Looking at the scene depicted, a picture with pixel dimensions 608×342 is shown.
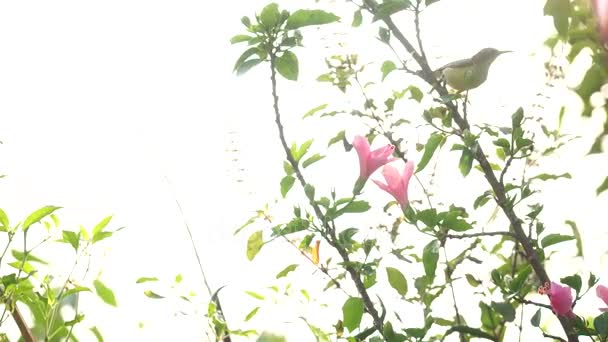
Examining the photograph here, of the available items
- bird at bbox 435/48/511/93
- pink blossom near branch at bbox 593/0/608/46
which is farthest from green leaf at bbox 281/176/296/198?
pink blossom near branch at bbox 593/0/608/46

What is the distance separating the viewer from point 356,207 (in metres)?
0.75

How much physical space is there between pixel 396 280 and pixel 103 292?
388 millimetres

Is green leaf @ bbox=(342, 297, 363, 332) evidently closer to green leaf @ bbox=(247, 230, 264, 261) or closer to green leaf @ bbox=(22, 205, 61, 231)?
green leaf @ bbox=(247, 230, 264, 261)

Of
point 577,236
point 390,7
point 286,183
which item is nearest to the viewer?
point 390,7

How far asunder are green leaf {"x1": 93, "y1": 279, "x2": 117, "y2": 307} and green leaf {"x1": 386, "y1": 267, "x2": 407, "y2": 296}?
0.37m

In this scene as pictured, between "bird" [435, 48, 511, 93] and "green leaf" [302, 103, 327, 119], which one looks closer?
"bird" [435, 48, 511, 93]

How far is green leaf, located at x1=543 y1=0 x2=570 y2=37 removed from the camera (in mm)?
857

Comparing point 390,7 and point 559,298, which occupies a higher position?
point 390,7

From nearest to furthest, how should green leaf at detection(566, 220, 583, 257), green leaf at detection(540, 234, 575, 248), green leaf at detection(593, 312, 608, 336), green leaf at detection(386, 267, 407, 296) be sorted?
green leaf at detection(593, 312, 608, 336) → green leaf at detection(540, 234, 575, 248) → green leaf at detection(386, 267, 407, 296) → green leaf at detection(566, 220, 583, 257)

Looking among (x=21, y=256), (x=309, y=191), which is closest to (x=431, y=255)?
(x=309, y=191)

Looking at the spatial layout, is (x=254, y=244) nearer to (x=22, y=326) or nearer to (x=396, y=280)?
(x=396, y=280)

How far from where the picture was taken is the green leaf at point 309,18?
75cm

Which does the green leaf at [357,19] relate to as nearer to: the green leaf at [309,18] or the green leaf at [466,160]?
the green leaf at [309,18]

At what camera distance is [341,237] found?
77 cm
